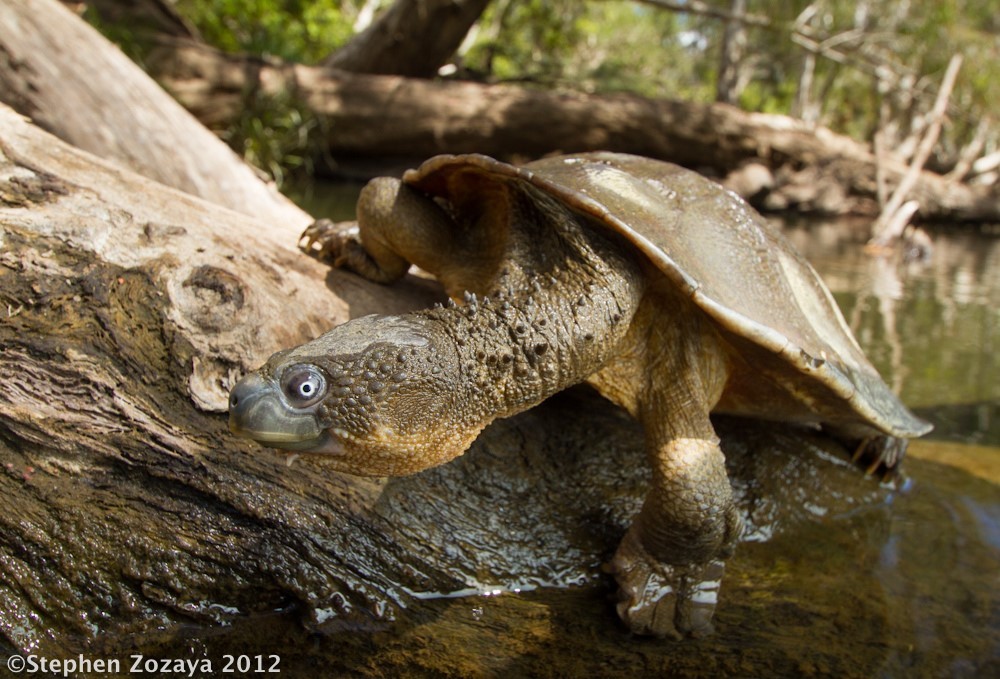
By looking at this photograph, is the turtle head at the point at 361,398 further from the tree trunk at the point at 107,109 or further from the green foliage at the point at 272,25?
the green foliage at the point at 272,25

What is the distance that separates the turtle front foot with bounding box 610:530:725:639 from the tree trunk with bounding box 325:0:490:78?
903cm

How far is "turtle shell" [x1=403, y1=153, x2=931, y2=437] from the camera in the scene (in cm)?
186

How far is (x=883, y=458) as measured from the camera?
264 cm

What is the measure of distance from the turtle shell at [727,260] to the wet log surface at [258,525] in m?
0.49

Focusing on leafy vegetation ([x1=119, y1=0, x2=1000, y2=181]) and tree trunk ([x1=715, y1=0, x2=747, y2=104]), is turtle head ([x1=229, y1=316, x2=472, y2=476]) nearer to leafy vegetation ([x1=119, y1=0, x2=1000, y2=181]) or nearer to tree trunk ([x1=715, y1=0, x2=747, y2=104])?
leafy vegetation ([x1=119, y1=0, x2=1000, y2=181])

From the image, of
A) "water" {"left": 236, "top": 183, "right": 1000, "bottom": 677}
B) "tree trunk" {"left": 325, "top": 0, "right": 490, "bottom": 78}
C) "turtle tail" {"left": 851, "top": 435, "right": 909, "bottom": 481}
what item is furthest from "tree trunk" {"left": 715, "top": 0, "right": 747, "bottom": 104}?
"turtle tail" {"left": 851, "top": 435, "right": 909, "bottom": 481}

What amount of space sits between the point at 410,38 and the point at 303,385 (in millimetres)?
9746

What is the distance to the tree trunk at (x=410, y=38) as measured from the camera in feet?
31.9

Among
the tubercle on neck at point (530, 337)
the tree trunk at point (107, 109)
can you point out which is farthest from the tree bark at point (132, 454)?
the tree trunk at point (107, 109)

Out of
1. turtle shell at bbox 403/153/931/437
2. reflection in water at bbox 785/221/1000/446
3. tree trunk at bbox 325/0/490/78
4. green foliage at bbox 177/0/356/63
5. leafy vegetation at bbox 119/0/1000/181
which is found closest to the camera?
turtle shell at bbox 403/153/931/437

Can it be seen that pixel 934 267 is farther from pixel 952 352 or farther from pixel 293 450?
pixel 293 450

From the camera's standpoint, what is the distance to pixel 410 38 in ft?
33.3

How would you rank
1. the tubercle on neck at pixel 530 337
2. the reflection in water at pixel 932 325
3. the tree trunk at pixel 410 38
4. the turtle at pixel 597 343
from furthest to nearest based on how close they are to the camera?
the tree trunk at pixel 410 38 → the reflection in water at pixel 932 325 → the tubercle on neck at pixel 530 337 → the turtle at pixel 597 343

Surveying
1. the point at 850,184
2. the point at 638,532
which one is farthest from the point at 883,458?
the point at 850,184
